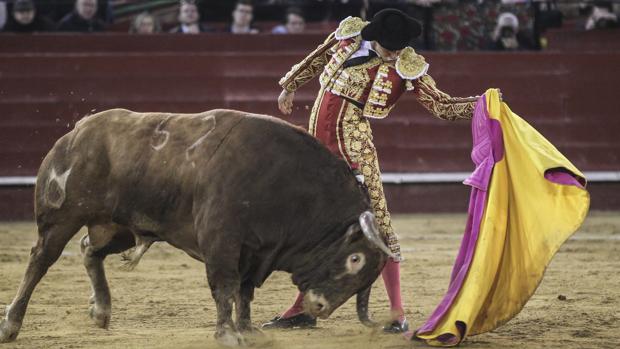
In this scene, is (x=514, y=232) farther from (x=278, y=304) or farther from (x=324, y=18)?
(x=324, y=18)

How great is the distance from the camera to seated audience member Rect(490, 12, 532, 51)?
9.34 meters

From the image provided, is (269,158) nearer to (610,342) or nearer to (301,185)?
(301,185)

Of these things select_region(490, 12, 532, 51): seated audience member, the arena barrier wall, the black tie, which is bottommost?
the arena barrier wall

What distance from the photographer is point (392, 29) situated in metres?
4.38

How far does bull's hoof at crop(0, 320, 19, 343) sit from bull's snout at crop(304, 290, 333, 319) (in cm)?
114

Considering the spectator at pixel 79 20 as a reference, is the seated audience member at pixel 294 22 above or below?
above

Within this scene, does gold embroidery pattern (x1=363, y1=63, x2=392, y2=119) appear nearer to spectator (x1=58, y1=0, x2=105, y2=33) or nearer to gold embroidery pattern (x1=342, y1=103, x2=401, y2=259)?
gold embroidery pattern (x1=342, y1=103, x2=401, y2=259)

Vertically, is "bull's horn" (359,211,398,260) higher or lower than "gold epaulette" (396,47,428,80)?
lower

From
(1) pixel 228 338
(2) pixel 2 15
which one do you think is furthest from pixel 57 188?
(2) pixel 2 15

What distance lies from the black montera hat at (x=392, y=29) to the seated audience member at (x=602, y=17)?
545 centimetres

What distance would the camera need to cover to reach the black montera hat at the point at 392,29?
14.3ft

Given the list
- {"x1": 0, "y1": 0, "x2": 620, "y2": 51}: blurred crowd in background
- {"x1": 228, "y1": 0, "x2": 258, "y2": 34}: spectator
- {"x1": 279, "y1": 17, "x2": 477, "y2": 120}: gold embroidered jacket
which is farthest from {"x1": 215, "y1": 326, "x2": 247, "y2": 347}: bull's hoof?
{"x1": 228, "y1": 0, "x2": 258, "y2": 34}: spectator

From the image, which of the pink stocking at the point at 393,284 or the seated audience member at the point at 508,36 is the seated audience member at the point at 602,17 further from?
the pink stocking at the point at 393,284

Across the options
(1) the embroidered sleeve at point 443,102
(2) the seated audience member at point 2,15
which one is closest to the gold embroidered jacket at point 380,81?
(1) the embroidered sleeve at point 443,102
